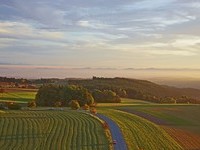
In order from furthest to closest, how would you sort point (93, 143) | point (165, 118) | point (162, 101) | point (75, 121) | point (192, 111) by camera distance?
point (162, 101), point (192, 111), point (165, 118), point (75, 121), point (93, 143)

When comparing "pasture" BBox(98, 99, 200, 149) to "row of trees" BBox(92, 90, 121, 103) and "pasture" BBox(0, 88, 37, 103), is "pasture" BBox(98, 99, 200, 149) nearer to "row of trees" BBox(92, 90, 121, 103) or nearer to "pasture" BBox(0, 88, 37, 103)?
"row of trees" BBox(92, 90, 121, 103)

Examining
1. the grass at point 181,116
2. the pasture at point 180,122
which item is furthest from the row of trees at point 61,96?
the grass at point 181,116

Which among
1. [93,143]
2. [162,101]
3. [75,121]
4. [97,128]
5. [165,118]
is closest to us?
[93,143]

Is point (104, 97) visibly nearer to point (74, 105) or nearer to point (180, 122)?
point (74, 105)

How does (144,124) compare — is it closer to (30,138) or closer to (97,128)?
(97,128)

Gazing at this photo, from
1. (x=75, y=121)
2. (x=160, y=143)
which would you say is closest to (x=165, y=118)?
(x=75, y=121)

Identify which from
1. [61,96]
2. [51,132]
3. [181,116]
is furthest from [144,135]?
[61,96]
